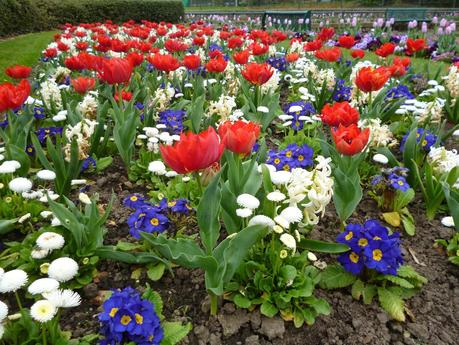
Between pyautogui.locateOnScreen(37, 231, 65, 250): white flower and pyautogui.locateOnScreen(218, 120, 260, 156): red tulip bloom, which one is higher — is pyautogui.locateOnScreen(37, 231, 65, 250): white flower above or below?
below

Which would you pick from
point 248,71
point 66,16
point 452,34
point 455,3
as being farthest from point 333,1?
point 248,71

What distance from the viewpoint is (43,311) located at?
138cm

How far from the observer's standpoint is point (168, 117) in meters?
3.44

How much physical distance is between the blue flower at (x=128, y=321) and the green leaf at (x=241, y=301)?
0.40m

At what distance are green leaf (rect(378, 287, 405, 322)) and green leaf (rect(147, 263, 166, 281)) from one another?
103 centimetres

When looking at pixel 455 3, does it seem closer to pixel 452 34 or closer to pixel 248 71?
pixel 452 34

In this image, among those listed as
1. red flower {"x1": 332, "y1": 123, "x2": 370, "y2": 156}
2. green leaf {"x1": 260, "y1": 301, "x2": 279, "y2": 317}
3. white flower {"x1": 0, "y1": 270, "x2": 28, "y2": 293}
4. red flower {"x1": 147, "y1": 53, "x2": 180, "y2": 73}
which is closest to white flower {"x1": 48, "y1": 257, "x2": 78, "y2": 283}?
white flower {"x1": 0, "y1": 270, "x2": 28, "y2": 293}

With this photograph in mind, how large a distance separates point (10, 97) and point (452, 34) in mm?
9218

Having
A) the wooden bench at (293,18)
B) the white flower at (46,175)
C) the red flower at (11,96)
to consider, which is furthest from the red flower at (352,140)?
the wooden bench at (293,18)

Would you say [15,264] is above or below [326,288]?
above

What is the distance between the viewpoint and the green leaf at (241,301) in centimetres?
184

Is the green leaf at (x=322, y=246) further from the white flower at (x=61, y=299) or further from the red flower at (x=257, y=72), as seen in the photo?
the red flower at (x=257, y=72)

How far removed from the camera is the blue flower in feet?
4.87

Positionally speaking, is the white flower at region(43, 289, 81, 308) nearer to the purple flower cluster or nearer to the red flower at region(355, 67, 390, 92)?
the purple flower cluster
